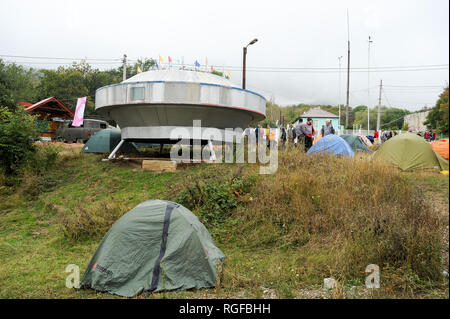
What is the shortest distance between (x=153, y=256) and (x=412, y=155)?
33.8 ft

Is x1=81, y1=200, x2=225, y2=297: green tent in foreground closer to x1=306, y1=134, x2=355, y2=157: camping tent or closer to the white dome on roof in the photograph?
x1=306, y1=134, x2=355, y2=157: camping tent

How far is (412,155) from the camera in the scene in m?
11.9

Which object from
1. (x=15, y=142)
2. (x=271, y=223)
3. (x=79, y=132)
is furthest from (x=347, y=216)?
(x=79, y=132)

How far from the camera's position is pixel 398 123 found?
5222cm

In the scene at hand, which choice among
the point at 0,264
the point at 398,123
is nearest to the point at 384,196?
the point at 0,264

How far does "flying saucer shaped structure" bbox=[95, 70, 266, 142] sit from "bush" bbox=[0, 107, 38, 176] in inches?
128

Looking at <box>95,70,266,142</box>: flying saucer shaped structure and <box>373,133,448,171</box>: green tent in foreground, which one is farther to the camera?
<box>95,70,266,142</box>: flying saucer shaped structure

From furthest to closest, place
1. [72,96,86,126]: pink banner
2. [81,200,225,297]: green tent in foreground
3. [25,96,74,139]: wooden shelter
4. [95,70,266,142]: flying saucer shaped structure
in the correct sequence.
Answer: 1. [25,96,74,139]: wooden shelter
2. [72,96,86,126]: pink banner
3. [95,70,266,142]: flying saucer shaped structure
4. [81,200,225,297]: green tent in foreground

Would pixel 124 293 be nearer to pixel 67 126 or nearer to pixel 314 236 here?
pixel 314 236

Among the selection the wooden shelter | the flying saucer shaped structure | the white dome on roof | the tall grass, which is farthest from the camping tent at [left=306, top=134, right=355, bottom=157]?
the wooden shelter

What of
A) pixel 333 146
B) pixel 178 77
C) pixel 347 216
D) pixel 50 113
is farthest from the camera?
pixel 50 113

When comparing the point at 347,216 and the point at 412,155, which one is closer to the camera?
the point at 347,216

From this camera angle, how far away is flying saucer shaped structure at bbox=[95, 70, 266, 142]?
494 inches

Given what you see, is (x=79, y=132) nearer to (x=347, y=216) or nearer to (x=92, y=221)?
(x=92, y=221)
